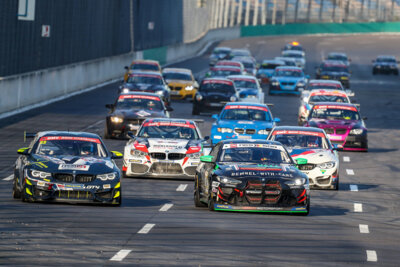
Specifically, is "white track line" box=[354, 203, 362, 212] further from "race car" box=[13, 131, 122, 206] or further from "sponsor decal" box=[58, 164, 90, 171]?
"sponsor decal" box=[58, 164, 90, 171]

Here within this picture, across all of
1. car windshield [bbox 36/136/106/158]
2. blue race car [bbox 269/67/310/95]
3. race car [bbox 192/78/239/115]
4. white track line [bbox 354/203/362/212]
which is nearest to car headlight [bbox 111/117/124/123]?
race car [bbox 192/78/239/115]

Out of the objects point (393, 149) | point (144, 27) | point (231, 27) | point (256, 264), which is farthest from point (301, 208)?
point (231, 27)

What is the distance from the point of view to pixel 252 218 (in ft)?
54.5

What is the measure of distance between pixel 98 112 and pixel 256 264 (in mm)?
27783

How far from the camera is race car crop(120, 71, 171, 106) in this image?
135ft

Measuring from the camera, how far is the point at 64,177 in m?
17.1

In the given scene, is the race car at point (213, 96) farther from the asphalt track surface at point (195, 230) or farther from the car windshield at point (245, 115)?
the asphalt track surface at point (195, 230)

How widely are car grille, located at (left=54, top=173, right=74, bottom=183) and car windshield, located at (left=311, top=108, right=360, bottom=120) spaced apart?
1536 cm

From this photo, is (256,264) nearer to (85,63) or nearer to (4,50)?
(4,50)

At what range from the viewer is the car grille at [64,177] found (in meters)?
17.1

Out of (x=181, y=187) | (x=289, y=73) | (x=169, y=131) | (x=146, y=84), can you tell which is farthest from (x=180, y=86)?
(x=181, y=187)

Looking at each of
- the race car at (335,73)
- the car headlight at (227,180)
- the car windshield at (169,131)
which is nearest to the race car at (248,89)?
the race car at (335,73)

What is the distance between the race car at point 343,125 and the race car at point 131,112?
14.6 feet

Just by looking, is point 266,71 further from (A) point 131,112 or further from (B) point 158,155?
(B) point 158,155
